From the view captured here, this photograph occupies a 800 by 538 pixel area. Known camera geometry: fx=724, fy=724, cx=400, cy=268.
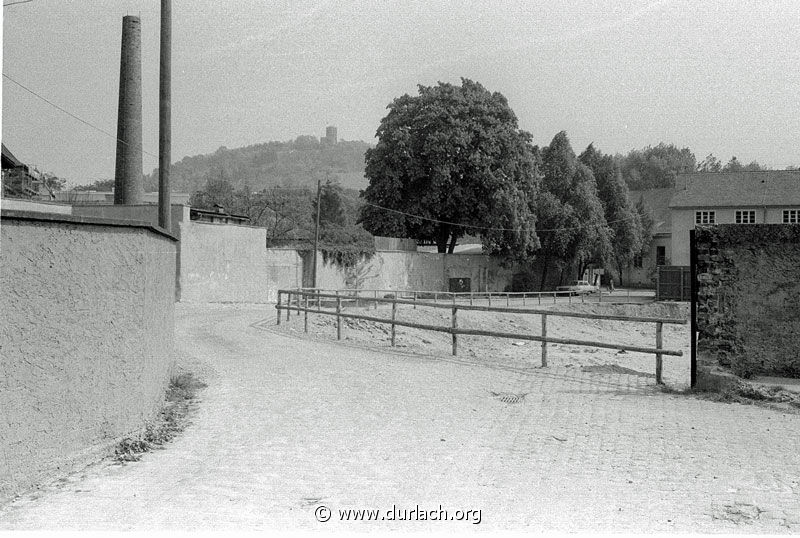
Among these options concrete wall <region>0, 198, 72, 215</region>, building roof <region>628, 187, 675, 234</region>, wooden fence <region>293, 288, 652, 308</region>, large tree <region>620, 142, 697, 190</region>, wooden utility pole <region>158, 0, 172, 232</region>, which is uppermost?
large tree <region>620, 142, 697, 190</region>

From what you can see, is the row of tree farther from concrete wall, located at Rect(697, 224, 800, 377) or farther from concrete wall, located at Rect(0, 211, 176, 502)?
concrete wall, located at Rect(0, 211, 176, 502)

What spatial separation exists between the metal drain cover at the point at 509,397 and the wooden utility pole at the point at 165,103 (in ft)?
35.5

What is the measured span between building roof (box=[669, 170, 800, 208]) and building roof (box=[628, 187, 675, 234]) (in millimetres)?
16135

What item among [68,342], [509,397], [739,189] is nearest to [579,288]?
[739,189]

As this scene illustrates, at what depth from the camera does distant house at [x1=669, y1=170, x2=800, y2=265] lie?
154ft

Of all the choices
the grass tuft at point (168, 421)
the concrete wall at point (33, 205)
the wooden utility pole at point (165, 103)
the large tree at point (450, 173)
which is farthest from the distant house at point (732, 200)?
the grass tuft at point (168, 421)

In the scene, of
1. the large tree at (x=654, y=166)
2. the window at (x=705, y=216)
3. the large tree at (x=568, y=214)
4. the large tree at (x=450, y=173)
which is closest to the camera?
the large tree at (x=450, y=173)

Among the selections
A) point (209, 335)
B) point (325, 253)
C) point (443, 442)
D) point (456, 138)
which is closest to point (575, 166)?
point (456, 138)

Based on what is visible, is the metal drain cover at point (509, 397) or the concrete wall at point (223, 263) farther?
the concrete wall at point (223, 263)

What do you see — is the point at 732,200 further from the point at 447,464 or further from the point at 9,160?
the point at 447,464

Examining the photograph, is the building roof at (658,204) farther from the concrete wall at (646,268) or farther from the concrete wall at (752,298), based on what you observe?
the concrete wall at (752,298)

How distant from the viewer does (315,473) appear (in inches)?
247

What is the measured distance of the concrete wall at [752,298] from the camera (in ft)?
34.2

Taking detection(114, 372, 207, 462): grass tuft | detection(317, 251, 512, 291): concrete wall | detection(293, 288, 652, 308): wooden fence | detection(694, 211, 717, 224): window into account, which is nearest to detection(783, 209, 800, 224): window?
detection(694, 211, 717, 224): window
